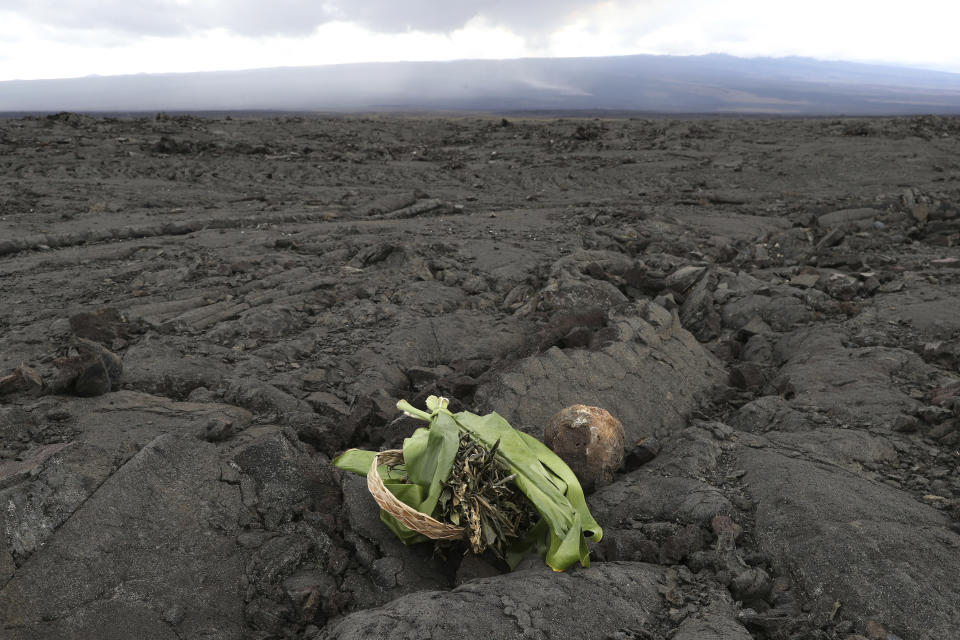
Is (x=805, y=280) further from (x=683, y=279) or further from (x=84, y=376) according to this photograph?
(x=84, y=376)

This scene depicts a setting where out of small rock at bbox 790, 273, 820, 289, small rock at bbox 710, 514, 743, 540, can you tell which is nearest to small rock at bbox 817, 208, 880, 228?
small rock at bbox 790, 273, 820, 289

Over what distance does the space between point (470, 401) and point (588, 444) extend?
39.5 inches

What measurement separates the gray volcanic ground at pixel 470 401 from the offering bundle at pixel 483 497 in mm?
104

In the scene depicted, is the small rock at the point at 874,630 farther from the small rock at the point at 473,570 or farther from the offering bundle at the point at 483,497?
the small rock at the point at 473,570

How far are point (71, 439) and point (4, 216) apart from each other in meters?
7.28

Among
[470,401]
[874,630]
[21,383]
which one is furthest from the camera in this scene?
[470,401]

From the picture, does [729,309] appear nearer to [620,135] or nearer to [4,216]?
[4,216]

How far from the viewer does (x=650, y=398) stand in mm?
3977

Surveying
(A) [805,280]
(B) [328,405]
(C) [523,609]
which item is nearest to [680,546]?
(C) [523,609]

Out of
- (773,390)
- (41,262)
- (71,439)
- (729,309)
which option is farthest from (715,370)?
(41,262)

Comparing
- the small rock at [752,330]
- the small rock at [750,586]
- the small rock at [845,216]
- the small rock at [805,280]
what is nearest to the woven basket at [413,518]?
the small rock at [750,586]

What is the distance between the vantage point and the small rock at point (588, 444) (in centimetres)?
301

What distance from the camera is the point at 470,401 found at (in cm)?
382

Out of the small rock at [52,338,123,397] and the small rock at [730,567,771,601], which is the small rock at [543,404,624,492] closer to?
the small rock at [730,567,771,601]
